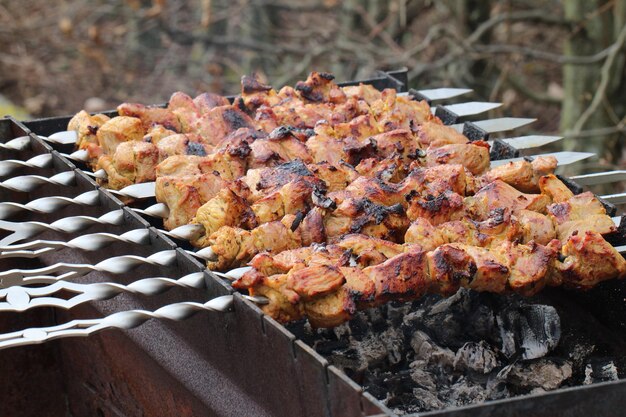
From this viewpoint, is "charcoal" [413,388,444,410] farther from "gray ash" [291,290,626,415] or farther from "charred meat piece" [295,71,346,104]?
"charred meat piece" [295,71,346,104]

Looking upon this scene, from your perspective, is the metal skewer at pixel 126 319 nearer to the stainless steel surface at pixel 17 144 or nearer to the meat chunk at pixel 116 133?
the meat chunk at pixel 116 133

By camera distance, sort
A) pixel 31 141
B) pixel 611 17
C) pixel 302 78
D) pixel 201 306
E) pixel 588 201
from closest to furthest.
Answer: pixel 201 306, pixel 588 201, pixel 31 141, pixel 611 17, pixel 302 78

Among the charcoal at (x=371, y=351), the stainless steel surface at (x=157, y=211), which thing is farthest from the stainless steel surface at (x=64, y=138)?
the charcoal at (x=371, y=351)

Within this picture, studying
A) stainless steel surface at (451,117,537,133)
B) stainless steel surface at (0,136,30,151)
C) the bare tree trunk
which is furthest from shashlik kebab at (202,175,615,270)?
the bare tree trunk

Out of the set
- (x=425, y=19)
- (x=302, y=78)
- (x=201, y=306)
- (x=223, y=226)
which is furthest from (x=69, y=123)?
(x=425, y=19)

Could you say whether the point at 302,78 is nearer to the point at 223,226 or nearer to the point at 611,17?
the point at 611,17

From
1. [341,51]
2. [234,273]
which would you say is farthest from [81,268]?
[341,51]

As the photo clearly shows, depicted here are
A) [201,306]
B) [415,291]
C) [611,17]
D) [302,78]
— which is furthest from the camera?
[302,78]
